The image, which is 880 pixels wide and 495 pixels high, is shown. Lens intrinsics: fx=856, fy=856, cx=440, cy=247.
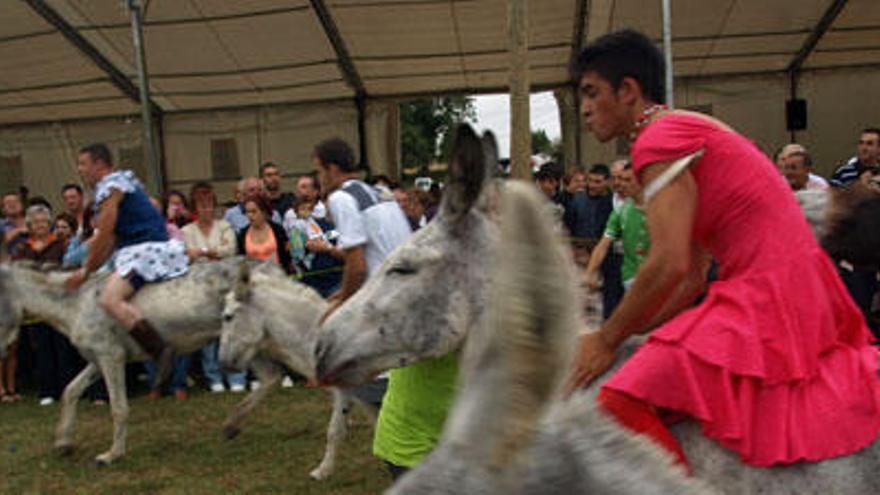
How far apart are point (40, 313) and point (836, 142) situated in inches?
629

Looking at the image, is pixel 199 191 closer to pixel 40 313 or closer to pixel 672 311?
pixel 40 313

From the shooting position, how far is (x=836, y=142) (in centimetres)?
1812

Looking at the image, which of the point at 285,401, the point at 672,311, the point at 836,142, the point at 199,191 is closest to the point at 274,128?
the point at 199,191

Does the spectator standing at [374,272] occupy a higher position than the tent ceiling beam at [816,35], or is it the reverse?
the tent ceiling beam at [816,35]

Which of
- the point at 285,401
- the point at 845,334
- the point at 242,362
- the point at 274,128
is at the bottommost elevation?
the point at 285,401

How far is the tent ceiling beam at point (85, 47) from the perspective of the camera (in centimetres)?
1512

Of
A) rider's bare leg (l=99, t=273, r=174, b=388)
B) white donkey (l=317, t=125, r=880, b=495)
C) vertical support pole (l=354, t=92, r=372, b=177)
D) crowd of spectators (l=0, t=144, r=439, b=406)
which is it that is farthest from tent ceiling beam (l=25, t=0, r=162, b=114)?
white donkey (l=317, t=125, r=880, b=495)

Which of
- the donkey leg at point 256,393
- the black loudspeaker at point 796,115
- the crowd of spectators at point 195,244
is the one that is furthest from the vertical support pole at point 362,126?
the donkey leg at point 256,393

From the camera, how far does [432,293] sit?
8.69 ft

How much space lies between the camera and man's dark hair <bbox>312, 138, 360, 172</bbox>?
541 centimetres

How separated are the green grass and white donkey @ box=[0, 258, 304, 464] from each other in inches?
11.8

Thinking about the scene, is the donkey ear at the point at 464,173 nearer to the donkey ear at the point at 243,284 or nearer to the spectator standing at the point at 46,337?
the donkey ear at the point at 243,284

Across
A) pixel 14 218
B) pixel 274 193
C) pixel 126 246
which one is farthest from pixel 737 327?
pixel 14 218

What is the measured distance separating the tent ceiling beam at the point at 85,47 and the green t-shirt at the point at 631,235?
9.26m
